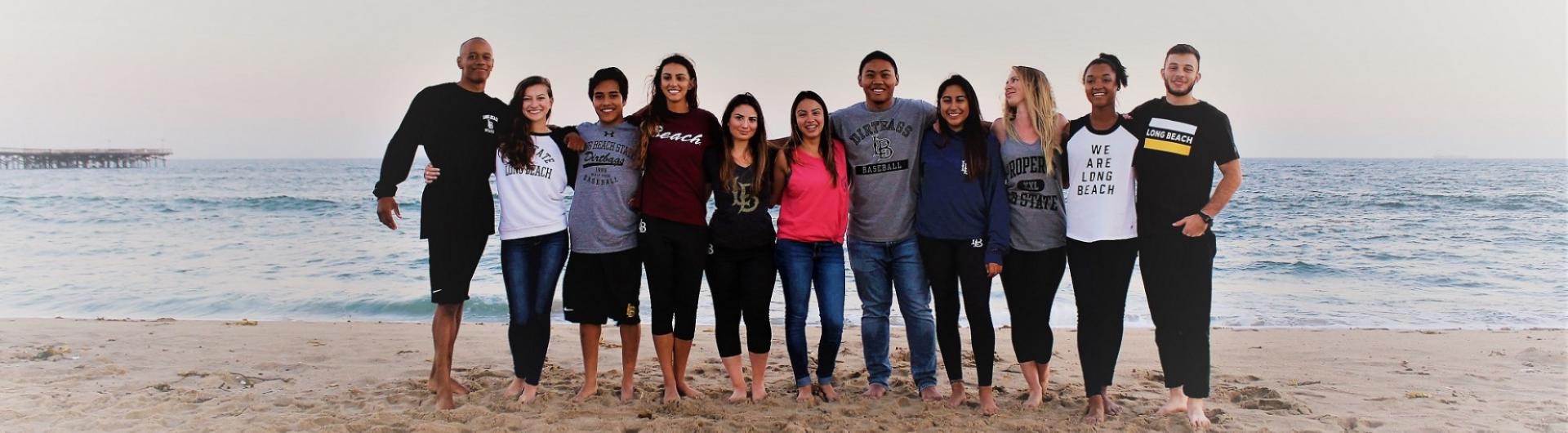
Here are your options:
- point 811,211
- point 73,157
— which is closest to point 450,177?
point 811,211

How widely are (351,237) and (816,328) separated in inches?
464

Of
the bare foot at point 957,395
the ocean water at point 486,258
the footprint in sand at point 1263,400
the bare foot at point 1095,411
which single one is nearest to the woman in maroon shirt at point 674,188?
the bare foot at point 957,395

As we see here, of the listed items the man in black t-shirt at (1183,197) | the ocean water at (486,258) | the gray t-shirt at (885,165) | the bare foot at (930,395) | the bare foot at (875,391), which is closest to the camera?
the man in black t-shirt at (1183,197)

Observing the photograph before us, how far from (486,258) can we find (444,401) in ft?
27.8

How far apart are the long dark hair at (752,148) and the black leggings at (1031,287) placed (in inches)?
47.2

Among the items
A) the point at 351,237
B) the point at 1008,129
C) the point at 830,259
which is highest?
the point at 1008,129

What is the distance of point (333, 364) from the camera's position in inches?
220

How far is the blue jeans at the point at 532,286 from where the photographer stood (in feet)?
14.1

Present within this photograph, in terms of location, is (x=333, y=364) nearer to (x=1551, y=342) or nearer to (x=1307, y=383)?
(x=1307, y=383)

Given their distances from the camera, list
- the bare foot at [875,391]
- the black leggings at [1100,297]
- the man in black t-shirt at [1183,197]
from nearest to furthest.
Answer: the man in black t-shirt at [1183,197]
the black leggings at [1100,297]
the bare foot at [875,391]

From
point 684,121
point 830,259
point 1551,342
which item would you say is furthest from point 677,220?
point 1551,342

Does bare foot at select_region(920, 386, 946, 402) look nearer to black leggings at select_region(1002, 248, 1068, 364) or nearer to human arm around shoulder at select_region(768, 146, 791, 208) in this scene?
black leggings at select_region(1002, 248, 1068, 364)

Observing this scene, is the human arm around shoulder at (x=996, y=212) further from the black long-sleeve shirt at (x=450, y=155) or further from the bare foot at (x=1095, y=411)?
the black long-sleeve shirt at (x=450, y=155)

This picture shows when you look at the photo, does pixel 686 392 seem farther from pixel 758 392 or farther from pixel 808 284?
pixel 808 284
